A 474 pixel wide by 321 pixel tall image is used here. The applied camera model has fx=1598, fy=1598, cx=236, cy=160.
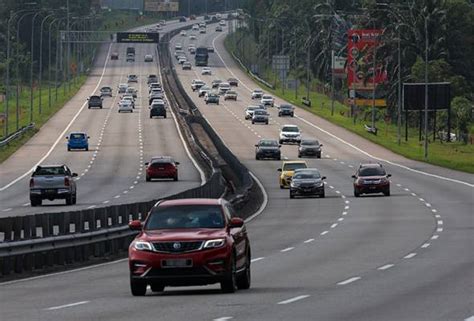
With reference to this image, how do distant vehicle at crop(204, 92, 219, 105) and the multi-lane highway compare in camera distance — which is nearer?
the multi-lane highway

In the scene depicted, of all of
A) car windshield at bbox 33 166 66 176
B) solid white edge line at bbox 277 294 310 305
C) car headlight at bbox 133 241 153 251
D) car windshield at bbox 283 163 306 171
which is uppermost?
car headlight at bbox 133 241 153 251

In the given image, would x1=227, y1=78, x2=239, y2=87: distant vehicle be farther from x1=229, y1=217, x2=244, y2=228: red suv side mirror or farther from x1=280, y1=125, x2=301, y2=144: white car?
x1=229, y1=217, x2=244, y2=228: red suv side mirror

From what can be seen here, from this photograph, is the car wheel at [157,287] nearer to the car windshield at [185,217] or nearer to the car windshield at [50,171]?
the car windshield at [185,217]

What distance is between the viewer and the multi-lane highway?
20.5 meters

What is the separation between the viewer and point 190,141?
104 meters

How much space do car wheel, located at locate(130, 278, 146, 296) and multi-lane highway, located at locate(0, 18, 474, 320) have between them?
0.90ft

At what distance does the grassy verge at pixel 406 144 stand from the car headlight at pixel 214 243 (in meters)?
62.1

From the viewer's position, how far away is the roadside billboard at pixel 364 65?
128875mm

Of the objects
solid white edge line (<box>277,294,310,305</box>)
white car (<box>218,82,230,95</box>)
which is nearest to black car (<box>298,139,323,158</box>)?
solid white edge line (<box>277,294,310,305</box>)

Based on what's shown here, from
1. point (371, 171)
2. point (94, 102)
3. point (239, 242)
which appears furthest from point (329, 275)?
point (94, 102)

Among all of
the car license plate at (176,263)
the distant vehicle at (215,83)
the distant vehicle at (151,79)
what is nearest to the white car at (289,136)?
the distant vehicle at (215,83)

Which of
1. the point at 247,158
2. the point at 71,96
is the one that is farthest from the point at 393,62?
the point at 247,158

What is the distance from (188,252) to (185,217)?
1.21m

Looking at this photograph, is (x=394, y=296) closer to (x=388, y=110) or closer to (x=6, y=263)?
(x=6, y=263)
